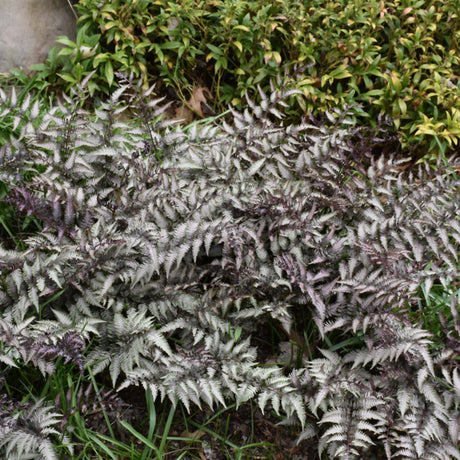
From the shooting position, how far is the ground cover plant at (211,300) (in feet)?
7.86

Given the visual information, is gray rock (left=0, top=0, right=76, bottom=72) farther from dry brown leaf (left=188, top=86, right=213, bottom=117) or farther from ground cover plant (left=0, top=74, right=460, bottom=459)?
ground cover plant (left=0, top=74, right=460, bottom=459)

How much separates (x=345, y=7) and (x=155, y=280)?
2.85 meters

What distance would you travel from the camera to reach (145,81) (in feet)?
13.6

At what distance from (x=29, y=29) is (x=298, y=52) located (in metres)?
2.32

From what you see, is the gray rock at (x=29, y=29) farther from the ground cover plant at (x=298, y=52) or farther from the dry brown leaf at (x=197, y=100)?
the dry brown leaf at (x=197, y=100)

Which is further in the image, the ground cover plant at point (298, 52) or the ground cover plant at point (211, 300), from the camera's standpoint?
the ground cover plant at point (298, 52)

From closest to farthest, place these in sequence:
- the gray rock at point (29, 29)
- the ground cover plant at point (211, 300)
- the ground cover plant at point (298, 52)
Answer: the ground cover plant at point (211, 300), the ground cover plant at point (298, 52), the gray rock at point (29, 29)

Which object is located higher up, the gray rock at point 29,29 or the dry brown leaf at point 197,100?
the gray rock at point 29,29

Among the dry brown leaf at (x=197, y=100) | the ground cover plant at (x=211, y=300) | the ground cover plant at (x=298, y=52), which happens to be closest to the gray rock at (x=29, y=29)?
the ground cover plant at (x=298, y=52)

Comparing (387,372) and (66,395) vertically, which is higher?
(66,395)

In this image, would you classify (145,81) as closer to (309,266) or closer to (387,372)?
(309,266)

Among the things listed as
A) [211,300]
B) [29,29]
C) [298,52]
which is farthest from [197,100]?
[211,300]

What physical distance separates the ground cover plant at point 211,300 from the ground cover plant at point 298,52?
1321mm

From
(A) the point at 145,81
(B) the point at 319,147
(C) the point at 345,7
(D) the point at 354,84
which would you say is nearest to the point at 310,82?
(D) the point at 354,84
